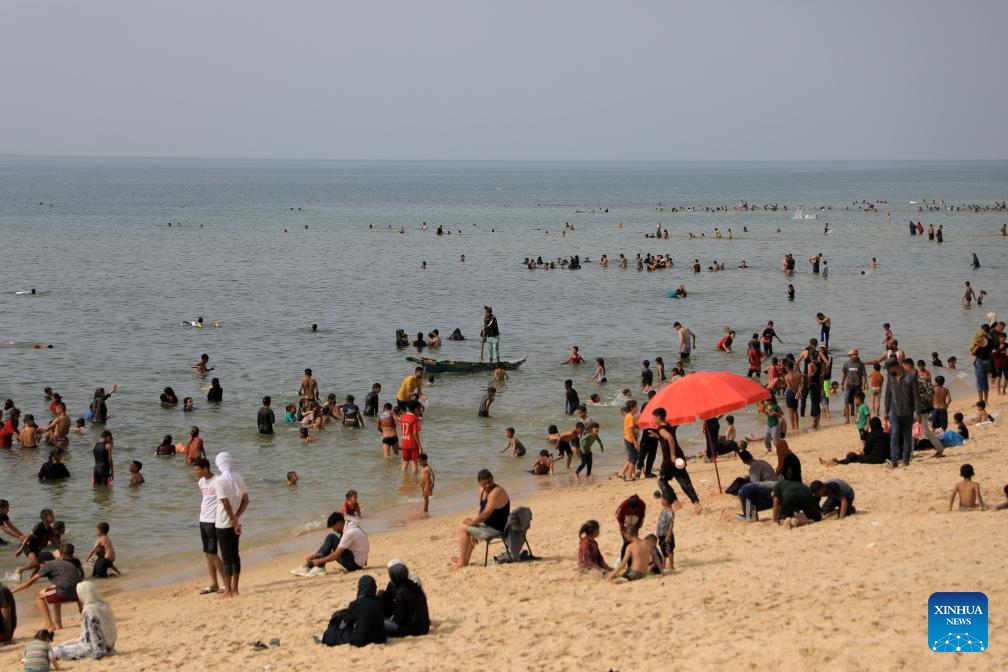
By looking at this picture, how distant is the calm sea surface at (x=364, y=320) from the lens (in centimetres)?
2166

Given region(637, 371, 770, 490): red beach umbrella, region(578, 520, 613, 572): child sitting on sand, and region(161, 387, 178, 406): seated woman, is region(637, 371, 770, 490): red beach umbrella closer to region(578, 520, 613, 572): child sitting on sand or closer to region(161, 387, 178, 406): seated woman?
region(578, 520, 613, 572): child sitting on sand

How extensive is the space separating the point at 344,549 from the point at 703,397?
5.46 meters

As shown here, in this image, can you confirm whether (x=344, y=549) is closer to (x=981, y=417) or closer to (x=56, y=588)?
(x=56, y=588)

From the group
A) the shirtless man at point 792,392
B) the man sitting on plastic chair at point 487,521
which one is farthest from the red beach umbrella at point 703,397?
the shirtless man at point 792,392

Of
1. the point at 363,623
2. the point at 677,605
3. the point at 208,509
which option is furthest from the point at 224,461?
the point at 677,605

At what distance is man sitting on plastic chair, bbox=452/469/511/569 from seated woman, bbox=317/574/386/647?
2506 mm

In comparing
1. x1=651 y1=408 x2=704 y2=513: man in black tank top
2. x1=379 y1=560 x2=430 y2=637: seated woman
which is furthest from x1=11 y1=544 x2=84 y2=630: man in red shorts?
x1=651 y1=408 x2=704 y2=513: man in black tank top

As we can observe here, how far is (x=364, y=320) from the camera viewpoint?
148 ft

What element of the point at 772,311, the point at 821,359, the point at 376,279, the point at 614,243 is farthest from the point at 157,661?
the point at 614,243

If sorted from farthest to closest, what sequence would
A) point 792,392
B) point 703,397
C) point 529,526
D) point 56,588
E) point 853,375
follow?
point 792,392 < point 853,375 < point 703,397 < point 529,526 < point 56,588

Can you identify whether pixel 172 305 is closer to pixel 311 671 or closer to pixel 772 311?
pixel 772 311

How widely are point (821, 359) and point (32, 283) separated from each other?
45.9 metres

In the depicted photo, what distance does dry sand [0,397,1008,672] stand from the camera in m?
9.93

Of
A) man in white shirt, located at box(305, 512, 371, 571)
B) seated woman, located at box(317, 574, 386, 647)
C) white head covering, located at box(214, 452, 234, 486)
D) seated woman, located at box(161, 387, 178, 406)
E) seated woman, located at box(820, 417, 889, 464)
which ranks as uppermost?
white head covering, located at box(214, 452, 234, 486)
